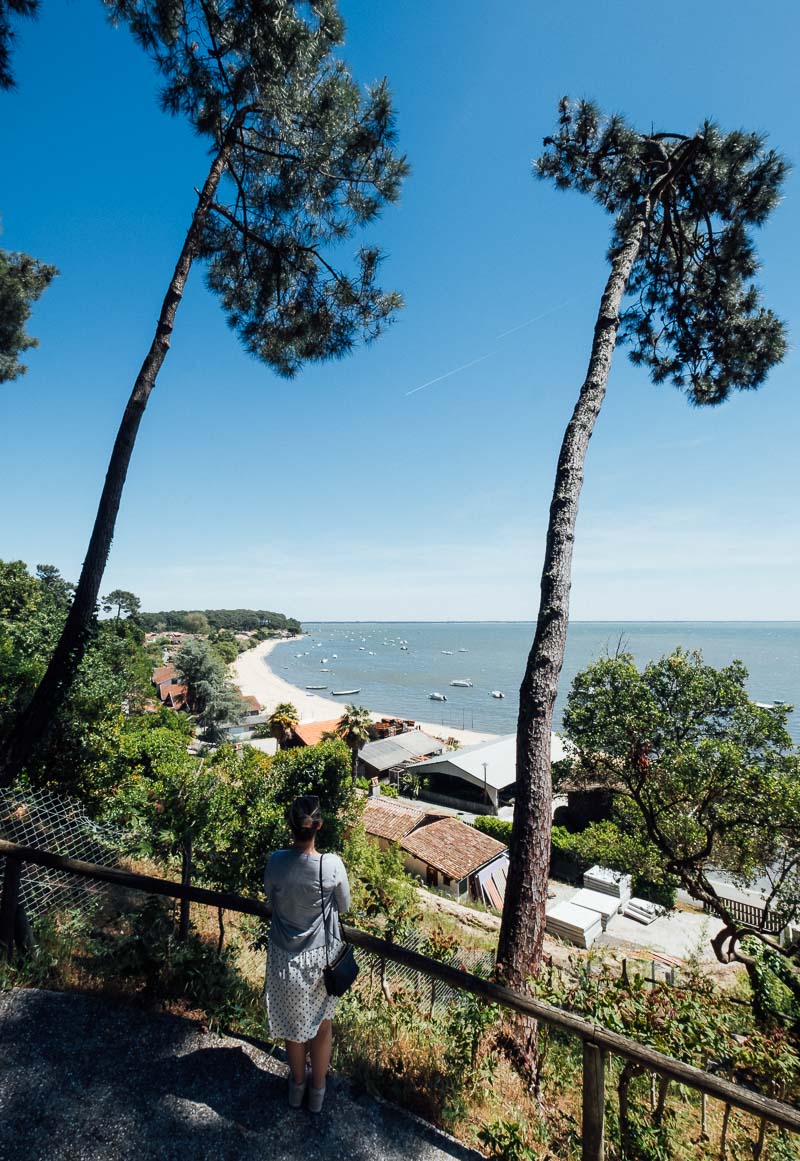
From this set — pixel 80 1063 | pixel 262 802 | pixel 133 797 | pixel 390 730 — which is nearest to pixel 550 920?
pixel 262 802

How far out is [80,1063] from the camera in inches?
97.8

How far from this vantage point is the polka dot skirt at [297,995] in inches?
88.9

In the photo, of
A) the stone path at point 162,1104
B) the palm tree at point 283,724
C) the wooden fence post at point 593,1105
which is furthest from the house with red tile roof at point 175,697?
the wooden fence post at point 593,1105

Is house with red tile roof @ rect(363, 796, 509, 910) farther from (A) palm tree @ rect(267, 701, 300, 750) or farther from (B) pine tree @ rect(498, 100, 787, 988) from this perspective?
→ (B) pine tree @ rect(498, 100, 787, 988)

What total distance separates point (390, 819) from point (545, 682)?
1896 cm

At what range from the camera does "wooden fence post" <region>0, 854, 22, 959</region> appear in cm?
323

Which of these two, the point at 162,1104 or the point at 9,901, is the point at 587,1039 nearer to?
the point at 162,1104

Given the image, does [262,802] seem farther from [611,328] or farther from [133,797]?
[611,328]

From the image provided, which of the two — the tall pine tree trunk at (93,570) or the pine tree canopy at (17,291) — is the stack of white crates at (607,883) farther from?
the pine tree canopy at (17,291)

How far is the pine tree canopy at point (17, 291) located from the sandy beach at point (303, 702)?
130 ft

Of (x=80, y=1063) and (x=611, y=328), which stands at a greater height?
(x=611, y=328)

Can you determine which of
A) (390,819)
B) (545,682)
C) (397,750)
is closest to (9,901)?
(545,682)

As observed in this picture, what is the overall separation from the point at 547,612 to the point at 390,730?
1616 inches

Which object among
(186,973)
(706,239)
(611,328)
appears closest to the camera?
(186,973)
